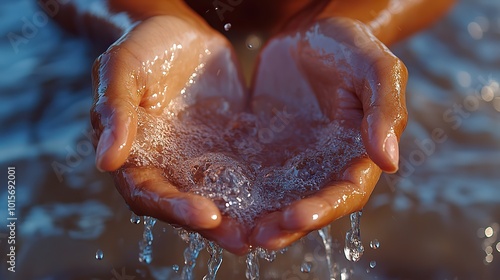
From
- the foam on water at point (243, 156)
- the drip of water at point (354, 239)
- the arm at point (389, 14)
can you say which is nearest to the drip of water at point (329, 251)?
the drip of water at point (354, 239)

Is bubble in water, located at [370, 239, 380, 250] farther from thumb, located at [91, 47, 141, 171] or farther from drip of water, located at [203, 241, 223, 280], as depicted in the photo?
thumb, located at [91, 47, 141, 171]

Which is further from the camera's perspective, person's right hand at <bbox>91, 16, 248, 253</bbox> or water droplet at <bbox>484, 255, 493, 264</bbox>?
water droplet at <bbox>484, 255, 493, 264</bbox>

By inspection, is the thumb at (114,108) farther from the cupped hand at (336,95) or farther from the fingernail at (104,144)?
the cupped hand at (336,95)

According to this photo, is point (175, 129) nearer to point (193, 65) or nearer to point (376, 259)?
point (193, 65)

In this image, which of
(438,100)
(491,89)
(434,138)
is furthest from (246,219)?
(491,89)

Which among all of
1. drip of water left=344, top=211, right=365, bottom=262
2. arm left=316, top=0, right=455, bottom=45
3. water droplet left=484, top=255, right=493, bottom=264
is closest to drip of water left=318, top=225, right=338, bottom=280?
drip of water left=344, top=211, right=365, bottom=262
